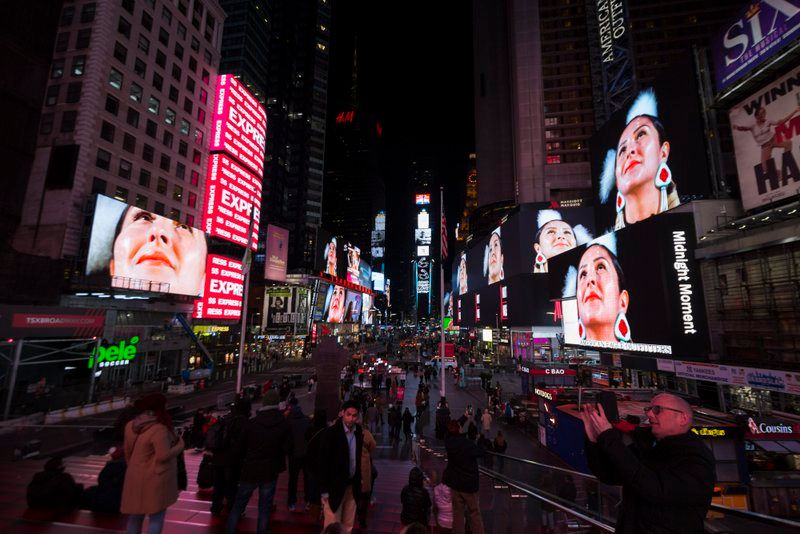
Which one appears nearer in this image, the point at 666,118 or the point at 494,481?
the point at 494,481

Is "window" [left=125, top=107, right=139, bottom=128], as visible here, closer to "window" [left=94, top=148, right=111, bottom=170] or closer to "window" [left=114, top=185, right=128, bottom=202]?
"window" [left=94, top=148, right=111, bottom=170]

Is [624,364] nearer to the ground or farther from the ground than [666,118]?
nearer to the ground

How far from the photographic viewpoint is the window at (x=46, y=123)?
27.5 meters

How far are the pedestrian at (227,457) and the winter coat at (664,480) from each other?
15.6ft

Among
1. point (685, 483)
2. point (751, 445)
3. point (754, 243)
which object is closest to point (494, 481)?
point (685, 483)

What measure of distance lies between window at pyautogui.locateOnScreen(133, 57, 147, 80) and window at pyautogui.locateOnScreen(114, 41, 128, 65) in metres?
0.91

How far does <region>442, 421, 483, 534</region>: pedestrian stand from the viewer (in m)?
5.46

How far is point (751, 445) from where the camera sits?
11805 mm

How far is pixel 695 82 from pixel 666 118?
2.26m

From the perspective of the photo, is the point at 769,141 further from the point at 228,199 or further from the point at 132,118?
the point at 132,118

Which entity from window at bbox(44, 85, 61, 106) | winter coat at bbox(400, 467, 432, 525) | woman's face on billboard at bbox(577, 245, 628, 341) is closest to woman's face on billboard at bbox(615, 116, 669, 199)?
woman's face on billboard at bbox(577, 245, 628, 341)

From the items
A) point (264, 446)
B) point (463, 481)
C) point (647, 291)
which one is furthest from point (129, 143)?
point (647, 291)

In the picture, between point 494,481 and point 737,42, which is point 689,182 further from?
point 494,481

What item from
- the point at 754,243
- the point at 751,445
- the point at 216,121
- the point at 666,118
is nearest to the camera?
the point at 751,445
